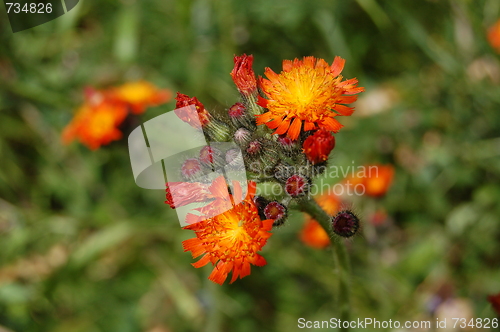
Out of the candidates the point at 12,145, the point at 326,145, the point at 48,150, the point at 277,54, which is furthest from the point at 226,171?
the point at 12,145

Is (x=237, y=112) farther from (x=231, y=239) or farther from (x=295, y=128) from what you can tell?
(x=231, y=239)

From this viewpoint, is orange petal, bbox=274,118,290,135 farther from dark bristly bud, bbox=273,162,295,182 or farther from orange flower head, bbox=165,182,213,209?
orange flower head, bbox=165,182,213,209

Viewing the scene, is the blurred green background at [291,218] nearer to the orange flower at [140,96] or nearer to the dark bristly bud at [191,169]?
the orange flower at [140,96]

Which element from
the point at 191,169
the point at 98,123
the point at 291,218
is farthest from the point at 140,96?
the point at 191,169

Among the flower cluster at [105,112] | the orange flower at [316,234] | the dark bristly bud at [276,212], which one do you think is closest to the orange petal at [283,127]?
the dark bristly bud at [276,212]

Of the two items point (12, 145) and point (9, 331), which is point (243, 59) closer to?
point (9, 331)

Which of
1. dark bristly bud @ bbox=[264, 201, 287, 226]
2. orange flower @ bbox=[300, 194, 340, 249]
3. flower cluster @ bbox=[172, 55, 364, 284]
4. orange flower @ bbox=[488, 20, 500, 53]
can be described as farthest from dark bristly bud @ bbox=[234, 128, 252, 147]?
orange flower @ bbox=[488, 20, 500, 53]
